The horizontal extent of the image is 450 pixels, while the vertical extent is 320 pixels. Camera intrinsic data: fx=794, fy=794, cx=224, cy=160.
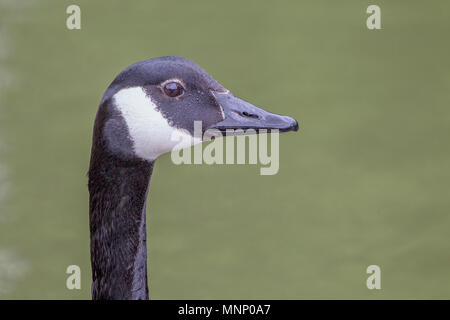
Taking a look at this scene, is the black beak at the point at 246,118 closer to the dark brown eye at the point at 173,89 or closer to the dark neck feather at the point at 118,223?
the dark brown eye at the point at 173,89

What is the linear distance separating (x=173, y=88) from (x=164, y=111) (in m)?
0.07

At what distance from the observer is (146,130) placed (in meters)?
2.19

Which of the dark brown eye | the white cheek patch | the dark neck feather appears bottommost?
the dark neck feather

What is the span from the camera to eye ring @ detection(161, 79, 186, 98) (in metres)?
2.21

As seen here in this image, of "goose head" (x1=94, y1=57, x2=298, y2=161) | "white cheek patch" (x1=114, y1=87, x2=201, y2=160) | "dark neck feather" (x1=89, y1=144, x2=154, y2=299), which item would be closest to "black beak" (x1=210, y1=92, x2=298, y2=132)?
"goose head" (x1=94, y1=57, x2=298, y2=161)

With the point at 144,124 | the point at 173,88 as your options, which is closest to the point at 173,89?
the point at 173,88

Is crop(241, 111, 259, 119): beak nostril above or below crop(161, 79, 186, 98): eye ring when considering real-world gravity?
below

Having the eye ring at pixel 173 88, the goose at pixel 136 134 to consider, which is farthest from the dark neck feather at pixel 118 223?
the eye ring at pixel 173 88

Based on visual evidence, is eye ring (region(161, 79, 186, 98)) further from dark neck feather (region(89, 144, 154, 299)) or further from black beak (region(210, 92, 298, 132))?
dark neck feather (region(89, 144, 154, 299))

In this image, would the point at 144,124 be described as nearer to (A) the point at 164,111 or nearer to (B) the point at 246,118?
(A) the point at 164,111

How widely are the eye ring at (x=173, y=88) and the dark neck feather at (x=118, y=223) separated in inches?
8.0

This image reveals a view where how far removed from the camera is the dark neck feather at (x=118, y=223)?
7.25ft
